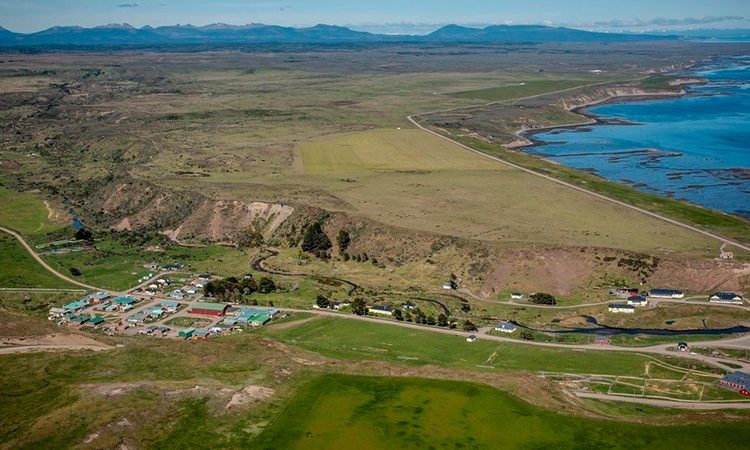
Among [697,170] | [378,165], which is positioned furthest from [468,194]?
[697,170]

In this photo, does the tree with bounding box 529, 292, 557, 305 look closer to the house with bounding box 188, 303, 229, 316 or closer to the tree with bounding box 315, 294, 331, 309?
the tree with bounding box 315, 294, 331, 309

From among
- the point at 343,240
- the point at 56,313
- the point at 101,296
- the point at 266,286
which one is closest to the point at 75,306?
the point at 56,313

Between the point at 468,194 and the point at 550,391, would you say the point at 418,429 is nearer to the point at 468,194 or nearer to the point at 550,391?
the point at 550,391

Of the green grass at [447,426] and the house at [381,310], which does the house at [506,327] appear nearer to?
the house at [381,310]

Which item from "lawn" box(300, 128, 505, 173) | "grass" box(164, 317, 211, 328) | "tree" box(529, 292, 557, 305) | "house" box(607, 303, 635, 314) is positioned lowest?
"grass" box(164, 317, 211, 328)

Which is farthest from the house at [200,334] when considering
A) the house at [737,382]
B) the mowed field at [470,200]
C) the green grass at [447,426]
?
the house at [737,382]

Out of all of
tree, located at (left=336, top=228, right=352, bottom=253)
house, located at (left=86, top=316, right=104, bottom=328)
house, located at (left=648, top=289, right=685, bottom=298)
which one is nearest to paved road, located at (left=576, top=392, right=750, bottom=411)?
house, located at (left=648, top=289, right=685, bottom=298)

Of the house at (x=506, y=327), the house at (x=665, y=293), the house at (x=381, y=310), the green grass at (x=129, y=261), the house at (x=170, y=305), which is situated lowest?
the house at (x=170, y=305)
